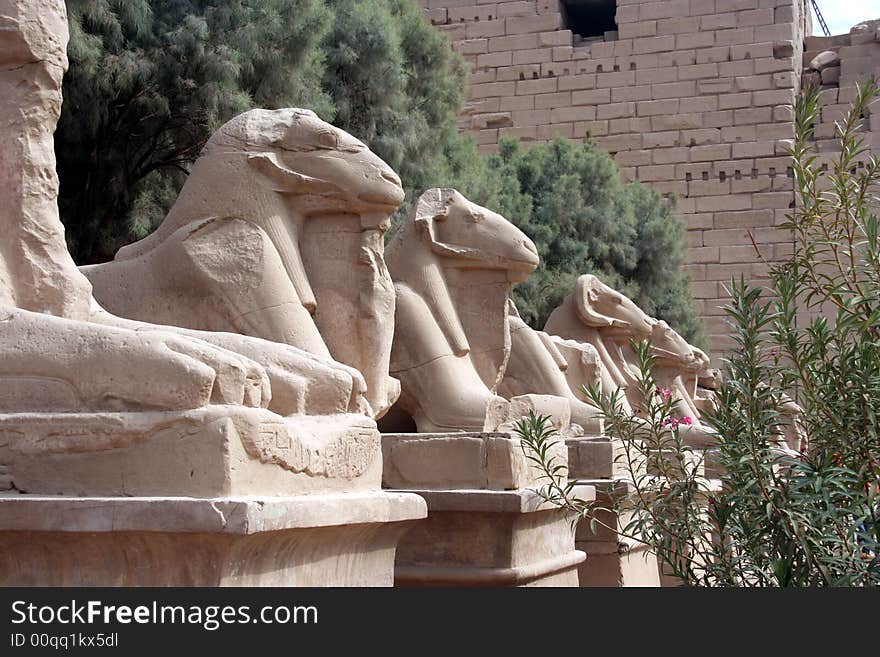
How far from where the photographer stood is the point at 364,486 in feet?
10.2

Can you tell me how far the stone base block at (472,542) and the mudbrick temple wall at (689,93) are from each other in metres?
14.6

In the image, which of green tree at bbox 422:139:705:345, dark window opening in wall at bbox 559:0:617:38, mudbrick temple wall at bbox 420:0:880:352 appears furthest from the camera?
dark window opening in wall at bbox 559:0:617:38

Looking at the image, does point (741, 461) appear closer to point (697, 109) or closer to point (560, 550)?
point (560, 550)

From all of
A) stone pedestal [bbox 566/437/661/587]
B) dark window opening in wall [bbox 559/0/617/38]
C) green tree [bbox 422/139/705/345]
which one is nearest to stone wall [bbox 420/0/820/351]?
dark window opening in wall [bbox 559/0/617/38]

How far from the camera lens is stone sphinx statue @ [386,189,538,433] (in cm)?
479

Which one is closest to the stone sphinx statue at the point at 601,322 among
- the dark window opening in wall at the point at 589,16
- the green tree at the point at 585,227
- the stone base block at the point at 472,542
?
the stone base block at the point at 472,542

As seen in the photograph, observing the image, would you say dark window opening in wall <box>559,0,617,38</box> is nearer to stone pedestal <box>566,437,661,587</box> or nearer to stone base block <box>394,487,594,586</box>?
stone pedestal <box>566,437,661,587</box>

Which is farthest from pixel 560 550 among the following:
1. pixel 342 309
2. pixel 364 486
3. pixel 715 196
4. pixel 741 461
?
pixel 715 196

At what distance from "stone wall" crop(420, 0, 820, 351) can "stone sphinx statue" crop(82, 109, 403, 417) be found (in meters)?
15.2

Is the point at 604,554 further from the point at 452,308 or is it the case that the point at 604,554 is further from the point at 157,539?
the point at 157,539

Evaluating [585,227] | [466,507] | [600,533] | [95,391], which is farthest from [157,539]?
[585,227]

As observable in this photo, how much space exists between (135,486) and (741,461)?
1.34 metres

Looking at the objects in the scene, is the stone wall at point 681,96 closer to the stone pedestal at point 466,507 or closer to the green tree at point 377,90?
the green tree at point 377,90

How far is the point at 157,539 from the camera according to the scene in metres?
2.48
